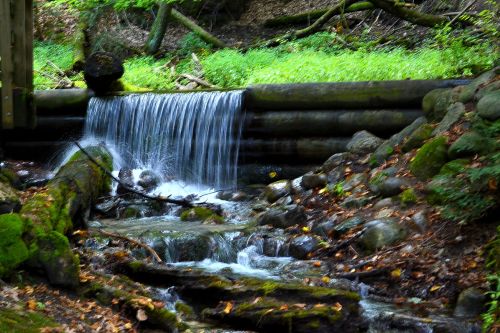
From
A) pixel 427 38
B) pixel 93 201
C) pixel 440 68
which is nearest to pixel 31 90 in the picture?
pixel 93 201

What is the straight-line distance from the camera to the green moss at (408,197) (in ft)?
24.1

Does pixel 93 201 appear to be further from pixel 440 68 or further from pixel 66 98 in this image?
pixel 440 68

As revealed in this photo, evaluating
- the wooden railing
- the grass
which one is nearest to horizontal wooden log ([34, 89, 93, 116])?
the grass

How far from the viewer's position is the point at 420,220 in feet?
22.4

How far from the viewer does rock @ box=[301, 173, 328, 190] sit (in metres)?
9.24

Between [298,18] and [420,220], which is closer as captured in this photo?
[420,220]

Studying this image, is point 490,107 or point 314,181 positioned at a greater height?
point 490,107

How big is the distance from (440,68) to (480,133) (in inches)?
186

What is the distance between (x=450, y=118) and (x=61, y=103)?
302 inches

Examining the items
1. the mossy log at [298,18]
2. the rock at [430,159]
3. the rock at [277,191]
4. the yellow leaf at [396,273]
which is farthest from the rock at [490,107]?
the mossy log at [298,18]

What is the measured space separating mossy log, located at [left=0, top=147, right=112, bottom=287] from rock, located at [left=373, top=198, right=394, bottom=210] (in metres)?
3.45

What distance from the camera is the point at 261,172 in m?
11.4

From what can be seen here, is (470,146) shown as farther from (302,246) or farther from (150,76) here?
(150,76)

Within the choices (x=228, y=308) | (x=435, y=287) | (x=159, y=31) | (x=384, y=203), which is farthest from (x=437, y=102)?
(x=159, y=31)
